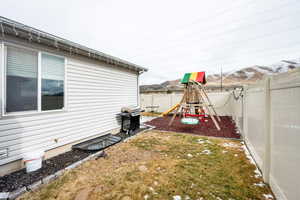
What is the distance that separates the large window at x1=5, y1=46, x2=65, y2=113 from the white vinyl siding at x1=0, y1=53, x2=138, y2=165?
0.19m

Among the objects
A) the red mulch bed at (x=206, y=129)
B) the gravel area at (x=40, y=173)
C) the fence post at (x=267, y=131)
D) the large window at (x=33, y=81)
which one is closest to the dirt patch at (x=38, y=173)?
the gravel area at (x=40, y=173)

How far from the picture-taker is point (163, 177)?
2.24 metres

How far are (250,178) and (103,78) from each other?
4.78 meters

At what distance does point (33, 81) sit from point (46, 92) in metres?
0.34

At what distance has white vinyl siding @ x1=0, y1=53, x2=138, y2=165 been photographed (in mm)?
2457

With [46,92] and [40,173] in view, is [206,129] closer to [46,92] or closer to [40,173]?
[40,173]

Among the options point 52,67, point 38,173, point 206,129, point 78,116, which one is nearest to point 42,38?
point 52,67

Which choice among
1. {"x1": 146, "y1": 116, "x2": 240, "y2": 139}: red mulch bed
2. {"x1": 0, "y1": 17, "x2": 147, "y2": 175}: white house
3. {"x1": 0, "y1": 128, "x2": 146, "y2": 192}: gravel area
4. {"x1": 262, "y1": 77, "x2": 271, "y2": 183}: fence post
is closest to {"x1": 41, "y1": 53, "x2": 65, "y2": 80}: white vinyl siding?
{"x1": 0, "y1": 17, "x2": 147, "y2": 175}: white house

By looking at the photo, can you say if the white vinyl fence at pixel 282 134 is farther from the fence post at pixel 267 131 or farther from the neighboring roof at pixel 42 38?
the neighboring roof at pixel 42 38

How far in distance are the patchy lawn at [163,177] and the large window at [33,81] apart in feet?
5.75

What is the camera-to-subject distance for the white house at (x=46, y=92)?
7.68 ft

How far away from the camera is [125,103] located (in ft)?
18.3

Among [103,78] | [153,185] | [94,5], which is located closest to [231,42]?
[94,5]

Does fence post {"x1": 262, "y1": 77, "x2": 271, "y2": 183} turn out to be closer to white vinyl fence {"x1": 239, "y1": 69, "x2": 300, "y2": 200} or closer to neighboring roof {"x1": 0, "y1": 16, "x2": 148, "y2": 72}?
white vinyl fence {"x1": 239, "y1": 69, "x2": 300, "y2": 200}
